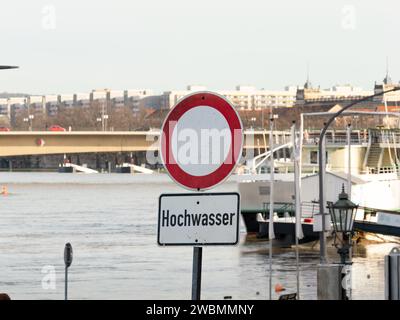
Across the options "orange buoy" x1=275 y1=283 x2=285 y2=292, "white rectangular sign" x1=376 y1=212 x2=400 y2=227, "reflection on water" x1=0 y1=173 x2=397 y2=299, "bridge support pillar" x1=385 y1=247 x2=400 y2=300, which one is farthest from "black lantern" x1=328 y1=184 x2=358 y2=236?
"orange buoy" x1=275 y1=283 x2=285 y2=292

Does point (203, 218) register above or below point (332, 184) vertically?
above

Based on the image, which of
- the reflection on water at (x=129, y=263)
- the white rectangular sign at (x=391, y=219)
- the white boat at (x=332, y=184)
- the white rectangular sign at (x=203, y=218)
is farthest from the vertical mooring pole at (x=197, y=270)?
the white boat at (x=332, y=184)

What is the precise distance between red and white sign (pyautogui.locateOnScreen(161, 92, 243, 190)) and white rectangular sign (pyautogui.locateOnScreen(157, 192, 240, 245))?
3.3 inches

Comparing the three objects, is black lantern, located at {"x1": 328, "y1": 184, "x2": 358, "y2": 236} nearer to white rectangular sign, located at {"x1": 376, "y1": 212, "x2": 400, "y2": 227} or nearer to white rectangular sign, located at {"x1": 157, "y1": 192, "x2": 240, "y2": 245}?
white rectangular sign, located at {"x1": 376, "y1": 212, "x2": 400, "y2": 227}

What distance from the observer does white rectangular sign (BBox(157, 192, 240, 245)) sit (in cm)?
601

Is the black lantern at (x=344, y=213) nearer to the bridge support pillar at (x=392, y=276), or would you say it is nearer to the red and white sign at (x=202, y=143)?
the bridge support pillar at (x=392, y=276)

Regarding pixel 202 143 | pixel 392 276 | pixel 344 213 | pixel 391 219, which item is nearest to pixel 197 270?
pixel 202 143

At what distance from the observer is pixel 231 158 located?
6.07 metres

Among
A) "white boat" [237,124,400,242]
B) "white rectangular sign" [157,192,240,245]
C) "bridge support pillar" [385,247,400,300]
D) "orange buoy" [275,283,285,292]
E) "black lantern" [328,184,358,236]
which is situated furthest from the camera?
"white boat" [237,124,400,242]

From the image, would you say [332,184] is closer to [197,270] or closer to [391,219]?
[391,219]

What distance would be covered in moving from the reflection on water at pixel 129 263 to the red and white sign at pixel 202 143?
26.5ft

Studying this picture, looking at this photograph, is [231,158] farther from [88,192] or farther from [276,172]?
[88,192]

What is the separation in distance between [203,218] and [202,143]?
0.35 metres

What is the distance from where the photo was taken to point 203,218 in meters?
6.04
